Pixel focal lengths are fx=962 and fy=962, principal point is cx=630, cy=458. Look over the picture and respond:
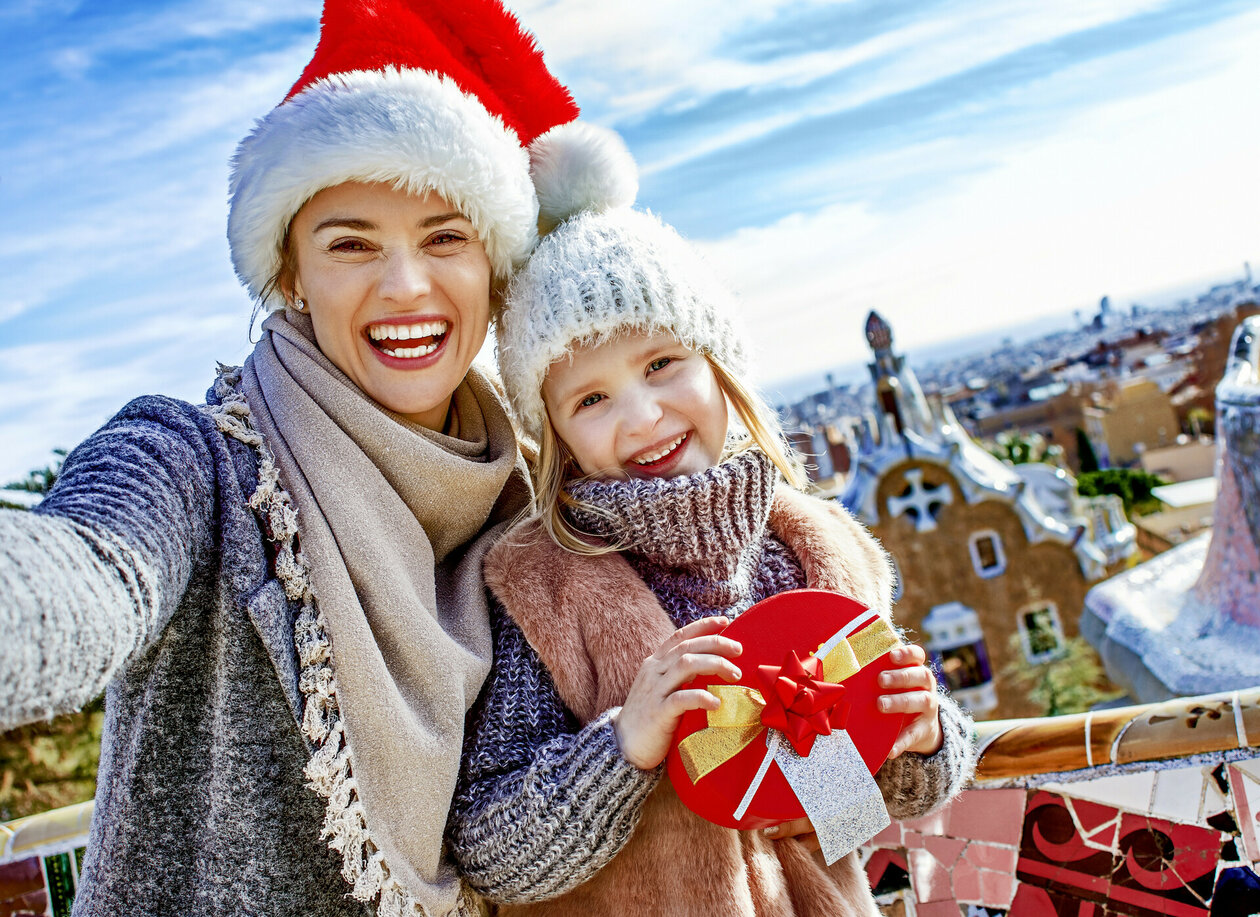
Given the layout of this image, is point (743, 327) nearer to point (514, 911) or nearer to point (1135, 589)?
point (514, 911)

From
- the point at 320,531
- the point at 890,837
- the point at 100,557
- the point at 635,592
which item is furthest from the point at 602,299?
the point at 890,837

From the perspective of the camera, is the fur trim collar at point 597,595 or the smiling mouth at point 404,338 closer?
the fur trim collar at point 597,595

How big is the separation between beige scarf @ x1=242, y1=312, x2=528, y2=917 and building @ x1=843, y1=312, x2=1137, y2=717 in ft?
51.7

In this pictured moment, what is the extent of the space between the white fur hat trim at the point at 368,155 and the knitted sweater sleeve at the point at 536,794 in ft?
3.51

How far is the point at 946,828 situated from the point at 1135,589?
13991 millimetres

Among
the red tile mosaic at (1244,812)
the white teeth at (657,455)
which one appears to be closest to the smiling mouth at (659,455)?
the white teeth at (657,455)

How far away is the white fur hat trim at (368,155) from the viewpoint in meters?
2.07

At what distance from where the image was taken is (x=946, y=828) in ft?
8.14

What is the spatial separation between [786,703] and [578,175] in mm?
1413

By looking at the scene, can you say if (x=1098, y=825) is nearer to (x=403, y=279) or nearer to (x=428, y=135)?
(x=403, y=279)

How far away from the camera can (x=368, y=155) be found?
2059 mm

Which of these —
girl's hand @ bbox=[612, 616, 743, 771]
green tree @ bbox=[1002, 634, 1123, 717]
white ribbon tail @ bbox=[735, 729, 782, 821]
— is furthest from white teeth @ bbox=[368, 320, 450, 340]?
green tree @ bbox=[1002, 634, 1123, 717]

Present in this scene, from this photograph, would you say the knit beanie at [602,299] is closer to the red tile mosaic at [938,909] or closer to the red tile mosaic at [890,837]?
the red tile mosaic at [890,837]

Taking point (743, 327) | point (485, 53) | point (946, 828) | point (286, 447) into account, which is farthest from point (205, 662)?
point (946, 828)
